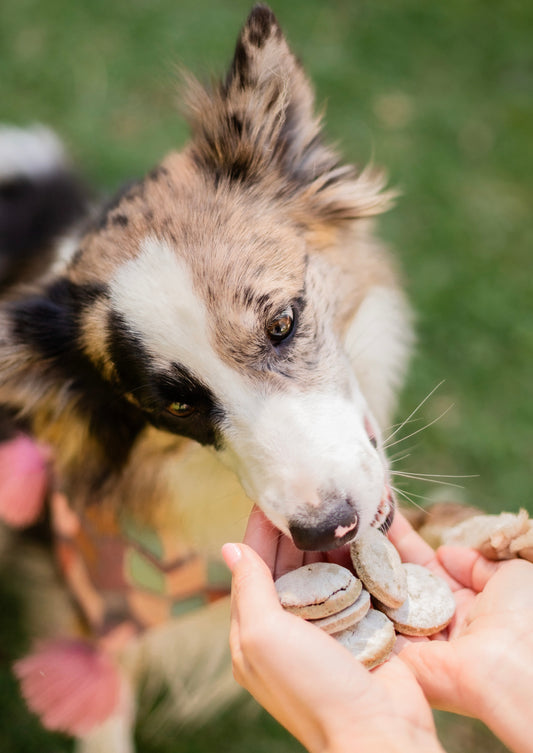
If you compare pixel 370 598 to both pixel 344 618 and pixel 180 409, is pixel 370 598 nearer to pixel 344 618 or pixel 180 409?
pixel 344 618

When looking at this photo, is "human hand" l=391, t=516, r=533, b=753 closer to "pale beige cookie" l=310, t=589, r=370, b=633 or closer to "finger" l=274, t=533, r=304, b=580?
"pale beige cookie" l=310, t=589, r=370, b=633

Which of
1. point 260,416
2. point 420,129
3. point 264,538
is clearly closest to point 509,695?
point 264,538

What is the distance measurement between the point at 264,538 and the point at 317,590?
26 centimetres

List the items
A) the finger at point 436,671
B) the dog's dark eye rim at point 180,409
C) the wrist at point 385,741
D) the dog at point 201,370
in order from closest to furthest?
the wrist at point 385,741
the finger at point 436,671
the dog at point 201,370
the dog's dark eye rim at point 180,409

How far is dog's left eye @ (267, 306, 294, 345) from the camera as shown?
1.73 m

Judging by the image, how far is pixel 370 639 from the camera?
1430mm

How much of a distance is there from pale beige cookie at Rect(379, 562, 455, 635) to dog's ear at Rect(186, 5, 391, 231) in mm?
1153

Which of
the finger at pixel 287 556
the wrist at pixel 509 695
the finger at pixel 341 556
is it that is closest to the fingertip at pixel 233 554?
the finger at pixel 287 556

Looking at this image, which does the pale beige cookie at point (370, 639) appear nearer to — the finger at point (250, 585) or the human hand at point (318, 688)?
the human hand at point (318, 688)

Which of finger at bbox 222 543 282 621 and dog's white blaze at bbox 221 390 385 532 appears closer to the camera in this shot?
finger at bbox 222 543 282 621

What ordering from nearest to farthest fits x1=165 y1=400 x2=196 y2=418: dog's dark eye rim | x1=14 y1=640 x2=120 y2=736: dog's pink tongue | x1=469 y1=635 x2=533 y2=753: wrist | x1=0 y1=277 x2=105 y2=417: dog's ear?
x1=469 y1=635 x2=533 y2=753: wrist
x1=165 y1=400 x2=196 y2=418: dog's dark eye rim
x1=0 y1=277 x2=105 y2=417: dog's ear
x1=14 y1=640 x2=120 y2=736: dog's pink tongue

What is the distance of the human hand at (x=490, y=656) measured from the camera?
134cm

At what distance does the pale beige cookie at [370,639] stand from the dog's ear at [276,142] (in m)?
1.22

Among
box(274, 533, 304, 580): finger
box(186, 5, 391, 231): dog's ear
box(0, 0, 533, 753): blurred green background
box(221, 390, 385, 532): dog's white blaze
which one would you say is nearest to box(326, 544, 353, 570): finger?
box(274, 533, 304, 580): finger
